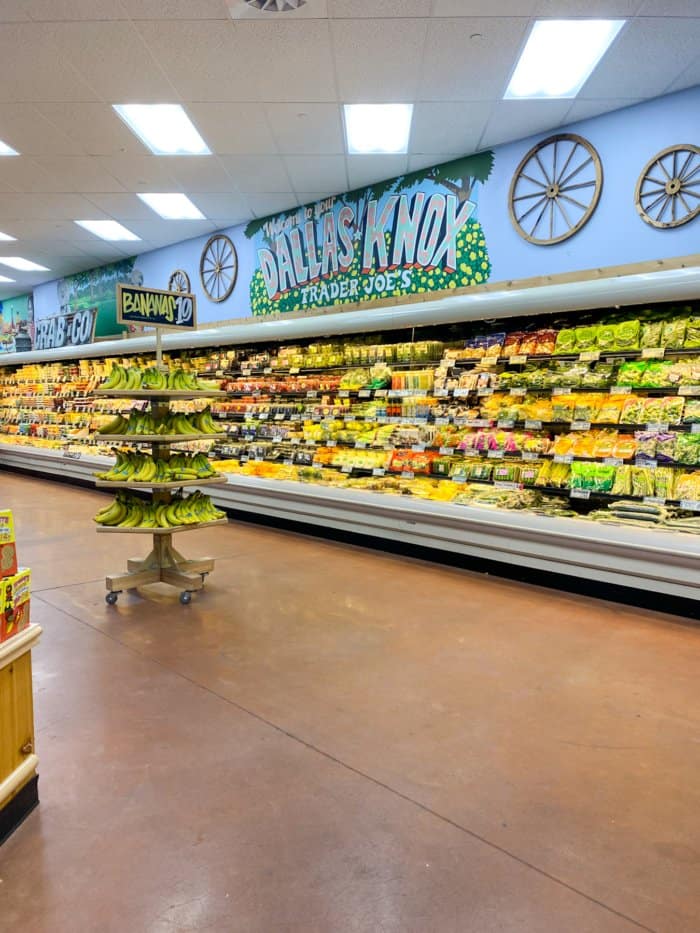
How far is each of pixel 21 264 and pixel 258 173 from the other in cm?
A: 725

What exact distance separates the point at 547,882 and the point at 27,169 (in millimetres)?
8217

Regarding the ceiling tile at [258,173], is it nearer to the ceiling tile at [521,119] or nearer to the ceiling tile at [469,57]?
the ceiling tile at [469,57]

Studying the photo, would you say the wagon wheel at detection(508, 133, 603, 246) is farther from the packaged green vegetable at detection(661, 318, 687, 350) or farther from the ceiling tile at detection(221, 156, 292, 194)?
the ceiling tile at detection(221, 156, 292, 194)

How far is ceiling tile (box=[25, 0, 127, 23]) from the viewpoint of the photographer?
4.00 metres

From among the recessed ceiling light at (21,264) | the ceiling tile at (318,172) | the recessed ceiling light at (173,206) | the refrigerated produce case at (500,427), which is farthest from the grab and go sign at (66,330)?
the ceiling tile at (318,172)

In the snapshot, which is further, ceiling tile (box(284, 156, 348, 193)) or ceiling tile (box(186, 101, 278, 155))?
ceiling tile (box(284, 156, 348, 193))

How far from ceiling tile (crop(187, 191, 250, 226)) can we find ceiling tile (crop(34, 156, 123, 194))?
101cm

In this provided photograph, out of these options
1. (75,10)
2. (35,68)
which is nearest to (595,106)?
(75,10)

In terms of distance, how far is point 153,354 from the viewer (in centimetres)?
1000

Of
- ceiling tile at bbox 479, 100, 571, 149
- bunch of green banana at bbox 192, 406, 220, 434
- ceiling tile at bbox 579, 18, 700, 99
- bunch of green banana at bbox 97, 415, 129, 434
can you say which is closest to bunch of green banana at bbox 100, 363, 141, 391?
bunch of green banana at bbox 97, 415, 129, 434

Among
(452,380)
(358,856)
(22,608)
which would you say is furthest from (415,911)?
(452,380)

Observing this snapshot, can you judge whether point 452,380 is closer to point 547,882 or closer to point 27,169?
point 547,882

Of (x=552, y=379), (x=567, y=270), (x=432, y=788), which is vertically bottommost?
(x=432, y=788)

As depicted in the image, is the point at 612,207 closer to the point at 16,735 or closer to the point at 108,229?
the point at 16,735
